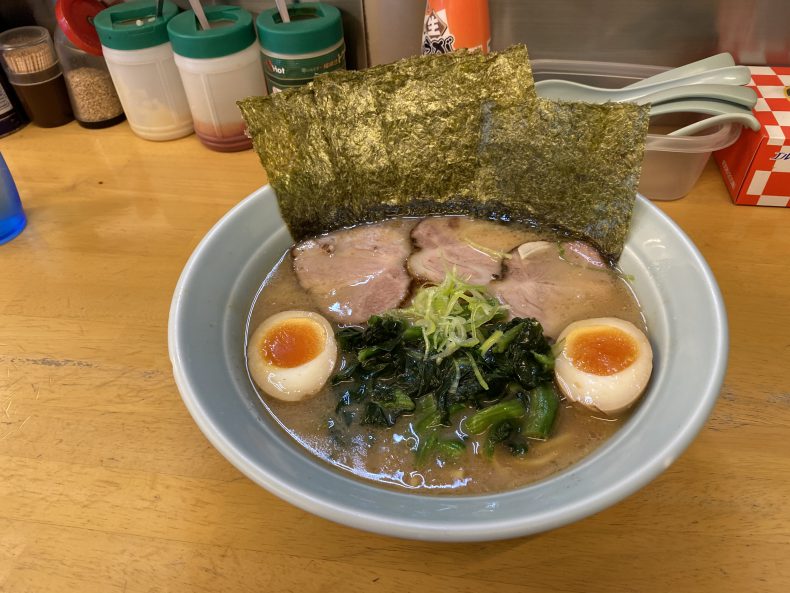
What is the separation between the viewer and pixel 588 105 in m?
1.05

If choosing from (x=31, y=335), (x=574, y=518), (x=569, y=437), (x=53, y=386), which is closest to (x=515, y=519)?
(x=574, y=518)

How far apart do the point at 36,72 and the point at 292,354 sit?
128 centimetres

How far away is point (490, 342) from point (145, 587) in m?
0.62

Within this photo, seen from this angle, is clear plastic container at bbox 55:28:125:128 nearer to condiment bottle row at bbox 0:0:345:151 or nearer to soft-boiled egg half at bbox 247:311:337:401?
condiment bottle row at bbox 0:0:345:151

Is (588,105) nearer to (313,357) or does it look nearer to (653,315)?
(653,315)

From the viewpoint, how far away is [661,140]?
1312 millimetres

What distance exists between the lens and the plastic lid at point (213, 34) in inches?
57.2

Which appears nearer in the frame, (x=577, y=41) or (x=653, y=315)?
(x=653, y=315)

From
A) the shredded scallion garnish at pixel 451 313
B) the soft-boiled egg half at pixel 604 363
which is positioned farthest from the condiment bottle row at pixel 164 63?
the soft-boiled egg half at pixel 604 363

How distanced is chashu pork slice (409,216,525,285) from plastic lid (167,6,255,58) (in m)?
0.66

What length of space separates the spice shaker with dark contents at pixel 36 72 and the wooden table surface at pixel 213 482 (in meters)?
0.53

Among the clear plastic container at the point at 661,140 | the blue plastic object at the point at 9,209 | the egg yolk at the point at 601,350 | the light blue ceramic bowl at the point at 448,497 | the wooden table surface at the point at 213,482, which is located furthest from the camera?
the blue plastic object at the point at 9,209

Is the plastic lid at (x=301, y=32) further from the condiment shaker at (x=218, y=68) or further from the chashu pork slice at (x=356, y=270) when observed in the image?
the chashu pork slice at (x=356, y=270)

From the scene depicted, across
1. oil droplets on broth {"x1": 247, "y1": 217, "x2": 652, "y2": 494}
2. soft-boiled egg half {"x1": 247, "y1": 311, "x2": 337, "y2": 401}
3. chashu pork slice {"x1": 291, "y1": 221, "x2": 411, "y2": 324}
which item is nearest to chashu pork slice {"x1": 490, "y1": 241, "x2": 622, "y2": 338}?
oil droplets on broth {"x1": 247, "y1": 217, "x2": 652, "y2": 494}
